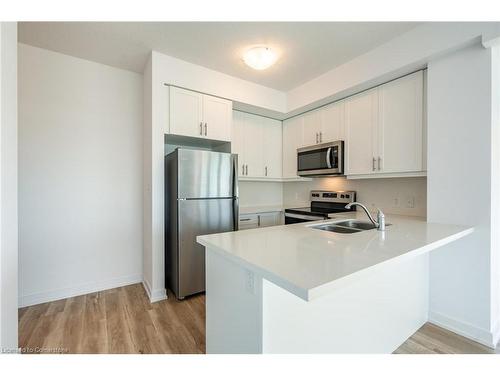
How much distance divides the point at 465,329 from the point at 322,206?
1.88 m

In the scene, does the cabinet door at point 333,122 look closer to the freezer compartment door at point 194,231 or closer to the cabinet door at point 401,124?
the cabinet door at point 401,124

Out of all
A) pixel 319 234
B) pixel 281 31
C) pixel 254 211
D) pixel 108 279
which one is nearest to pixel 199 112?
pixel 281 31

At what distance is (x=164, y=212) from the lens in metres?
2.49

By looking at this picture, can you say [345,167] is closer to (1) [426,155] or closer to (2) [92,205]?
(1) [426,155]

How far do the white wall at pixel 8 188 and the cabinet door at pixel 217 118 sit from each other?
5.41 ft

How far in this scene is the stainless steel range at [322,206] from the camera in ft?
9.90

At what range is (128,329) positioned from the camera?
1882 millimetres

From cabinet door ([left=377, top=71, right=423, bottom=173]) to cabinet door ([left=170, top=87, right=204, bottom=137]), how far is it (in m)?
1.99

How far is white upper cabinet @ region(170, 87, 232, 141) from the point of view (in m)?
2.52

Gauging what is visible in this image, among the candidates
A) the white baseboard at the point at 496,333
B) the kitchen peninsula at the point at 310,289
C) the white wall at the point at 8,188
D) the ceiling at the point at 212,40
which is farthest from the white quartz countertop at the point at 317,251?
the ceiling at the point at 212,40

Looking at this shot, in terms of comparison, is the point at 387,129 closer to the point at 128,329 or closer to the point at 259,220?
the point at 259,220

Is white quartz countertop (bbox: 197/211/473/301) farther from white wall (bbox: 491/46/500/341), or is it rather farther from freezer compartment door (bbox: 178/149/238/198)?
freezer compartment door (bbox: 178/149/238/198)

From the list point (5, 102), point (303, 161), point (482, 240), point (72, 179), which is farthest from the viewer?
point (303, 161)

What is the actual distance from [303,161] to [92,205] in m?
2.65
